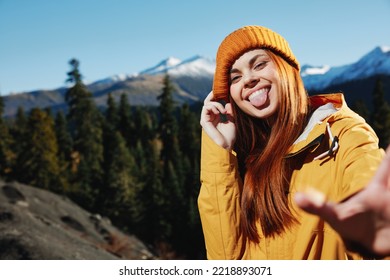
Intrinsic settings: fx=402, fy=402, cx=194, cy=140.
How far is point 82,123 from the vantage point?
76.4 ft

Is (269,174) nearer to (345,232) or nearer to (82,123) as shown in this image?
(345,232)

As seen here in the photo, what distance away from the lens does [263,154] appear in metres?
1.83

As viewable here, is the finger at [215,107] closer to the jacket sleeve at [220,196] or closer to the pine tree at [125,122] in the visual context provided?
the jacket sleeve at [220,196]

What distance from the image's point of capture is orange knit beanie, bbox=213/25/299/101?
1771mm

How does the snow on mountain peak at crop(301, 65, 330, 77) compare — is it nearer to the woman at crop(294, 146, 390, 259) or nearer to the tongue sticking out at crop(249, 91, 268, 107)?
the tongue sticking out at crop(249, 91, 268, 107)

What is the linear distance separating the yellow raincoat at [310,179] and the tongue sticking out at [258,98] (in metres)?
0.23

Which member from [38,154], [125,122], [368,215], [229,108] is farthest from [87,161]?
[368,215]

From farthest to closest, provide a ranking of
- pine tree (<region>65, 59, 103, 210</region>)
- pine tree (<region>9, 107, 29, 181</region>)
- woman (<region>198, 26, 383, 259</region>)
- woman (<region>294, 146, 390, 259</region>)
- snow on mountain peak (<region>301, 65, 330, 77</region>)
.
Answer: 1. pine tree (<region>65, 59, 103, 210</region>)
2. pine tree (<region>9, 107, 29, 181</region>)
3. snow on mountain peak (<region>301, 65, 330, 77</region>)
4. woman (<region>198, 26, 383, 259</region>)
5. woman (<region>294, 146, 390, 259</region>)

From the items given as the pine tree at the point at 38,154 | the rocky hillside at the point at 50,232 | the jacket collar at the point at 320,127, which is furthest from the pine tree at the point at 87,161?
the jacket collar at the point at 320,127

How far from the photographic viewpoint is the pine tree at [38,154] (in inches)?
808

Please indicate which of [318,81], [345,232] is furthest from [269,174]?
[318,81]

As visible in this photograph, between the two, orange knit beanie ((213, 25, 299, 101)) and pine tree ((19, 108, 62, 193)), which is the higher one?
orange knit beanie ((213, 25, 299, 101))

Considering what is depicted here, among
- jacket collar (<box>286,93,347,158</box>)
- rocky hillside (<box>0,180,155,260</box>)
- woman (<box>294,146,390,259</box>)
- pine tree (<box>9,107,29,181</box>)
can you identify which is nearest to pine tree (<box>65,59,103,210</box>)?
pine tree (<box>9,107,29,181</box>)

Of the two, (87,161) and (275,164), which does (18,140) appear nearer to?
(87,161)
